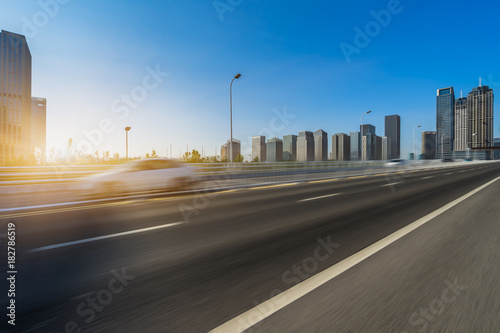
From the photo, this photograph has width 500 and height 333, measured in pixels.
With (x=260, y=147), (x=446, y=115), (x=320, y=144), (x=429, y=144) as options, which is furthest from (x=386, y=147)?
(x=446, y=115)

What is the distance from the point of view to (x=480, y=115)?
166 meters

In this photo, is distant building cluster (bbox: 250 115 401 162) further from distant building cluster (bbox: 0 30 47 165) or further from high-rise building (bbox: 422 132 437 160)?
distant building cluster (bbox: 0 30 47 165)

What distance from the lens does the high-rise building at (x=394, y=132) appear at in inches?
3620

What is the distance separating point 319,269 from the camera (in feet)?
10.1

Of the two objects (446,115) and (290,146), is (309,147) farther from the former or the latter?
(446,115)

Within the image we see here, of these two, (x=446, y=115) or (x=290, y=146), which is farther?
(x=446, y=115)

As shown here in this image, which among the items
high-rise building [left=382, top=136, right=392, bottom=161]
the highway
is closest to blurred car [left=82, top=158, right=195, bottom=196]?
the highway

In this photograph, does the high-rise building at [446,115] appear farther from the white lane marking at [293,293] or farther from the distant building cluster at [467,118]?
the white lane marking at [293,293]

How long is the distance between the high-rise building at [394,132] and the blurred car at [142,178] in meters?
93.1

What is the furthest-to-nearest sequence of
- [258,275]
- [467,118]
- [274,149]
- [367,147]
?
[467,118], [367,147], [274,149], [258,275]

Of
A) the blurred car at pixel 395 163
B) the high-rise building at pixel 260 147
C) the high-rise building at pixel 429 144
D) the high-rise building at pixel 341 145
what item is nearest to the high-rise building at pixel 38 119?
the high-rise building at pixel 260 147

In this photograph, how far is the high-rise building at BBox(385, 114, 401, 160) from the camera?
91.9 m

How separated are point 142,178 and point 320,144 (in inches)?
1953

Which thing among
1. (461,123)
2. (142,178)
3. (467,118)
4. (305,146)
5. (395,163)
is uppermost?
(467,118)
